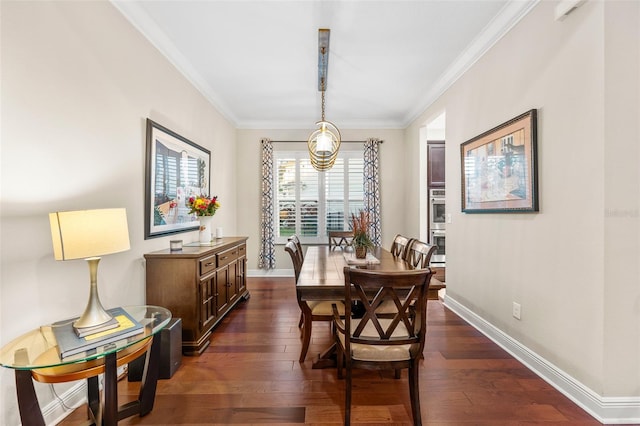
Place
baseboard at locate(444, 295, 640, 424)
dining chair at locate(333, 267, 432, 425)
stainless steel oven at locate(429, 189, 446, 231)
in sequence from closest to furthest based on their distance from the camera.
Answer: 1. dining chair at locate(333, 267, 432, 425)
2. baseboard at locate(444, 295, 640, 424)
3. stainless steel oven at locate(429, 189, 446, 231)

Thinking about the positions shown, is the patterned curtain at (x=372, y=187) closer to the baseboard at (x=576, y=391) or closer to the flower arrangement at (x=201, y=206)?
the baseboard at (x=576, y=391)

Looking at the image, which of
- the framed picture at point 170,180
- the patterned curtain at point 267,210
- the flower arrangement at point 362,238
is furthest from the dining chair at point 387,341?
the patterned curtain at point 267,210

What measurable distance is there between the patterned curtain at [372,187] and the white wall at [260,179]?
0.58 ft

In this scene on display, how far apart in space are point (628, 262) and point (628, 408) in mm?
899

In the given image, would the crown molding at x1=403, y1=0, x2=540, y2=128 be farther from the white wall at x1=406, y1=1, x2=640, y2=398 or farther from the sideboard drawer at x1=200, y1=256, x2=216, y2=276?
the sideboard drawer at x1=200, y1=256, x2=216, y2=276

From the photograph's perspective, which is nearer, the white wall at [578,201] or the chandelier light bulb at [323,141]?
the white wall at [578,201]

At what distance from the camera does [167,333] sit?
215 cm

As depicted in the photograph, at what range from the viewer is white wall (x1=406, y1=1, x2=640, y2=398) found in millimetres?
1674

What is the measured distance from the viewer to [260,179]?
5309 mm

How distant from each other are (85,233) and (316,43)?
2578mm

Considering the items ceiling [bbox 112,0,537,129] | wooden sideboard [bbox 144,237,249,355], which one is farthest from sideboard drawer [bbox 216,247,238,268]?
ceiling [bbox 112,0,537,129]

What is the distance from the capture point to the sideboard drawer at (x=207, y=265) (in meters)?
2.63

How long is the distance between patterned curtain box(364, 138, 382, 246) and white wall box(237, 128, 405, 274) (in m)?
0.18

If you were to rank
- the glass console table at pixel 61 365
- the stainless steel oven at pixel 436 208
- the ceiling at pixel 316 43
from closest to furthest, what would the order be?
the glass console table at pixel 61 365 < the ceiling at pixel 316 43 < the stainless steel oven at pixel 436 208
